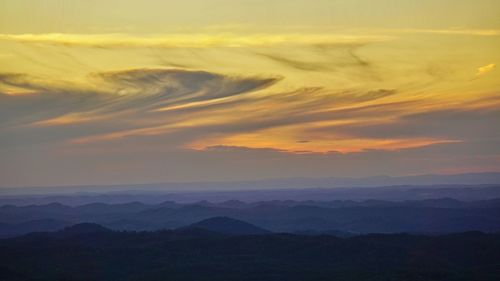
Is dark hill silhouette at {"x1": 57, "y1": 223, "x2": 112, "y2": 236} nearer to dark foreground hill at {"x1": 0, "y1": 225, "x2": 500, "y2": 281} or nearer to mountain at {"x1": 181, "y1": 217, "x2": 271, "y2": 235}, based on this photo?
dark foreground hill at {"x1": 0, "y1": 225, "x2": 500, "y2": 281}

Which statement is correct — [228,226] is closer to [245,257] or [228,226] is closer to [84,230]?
[84,230]

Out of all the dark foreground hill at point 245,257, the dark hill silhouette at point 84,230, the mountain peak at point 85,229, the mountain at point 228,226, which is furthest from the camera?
the mountain at point 228,226

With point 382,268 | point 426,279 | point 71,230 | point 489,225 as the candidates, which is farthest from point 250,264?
point 489,225

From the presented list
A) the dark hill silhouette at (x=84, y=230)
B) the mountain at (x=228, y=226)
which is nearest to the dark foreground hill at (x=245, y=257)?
the dark hill silhouette at (x=84, y=230)

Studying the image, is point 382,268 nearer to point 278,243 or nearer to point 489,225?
point 278,243

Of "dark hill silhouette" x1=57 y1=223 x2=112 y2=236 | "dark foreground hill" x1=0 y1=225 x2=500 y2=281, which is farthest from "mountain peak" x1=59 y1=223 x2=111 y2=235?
"dark foreground hill" x1=0 y1=225 x2=500 y2=281

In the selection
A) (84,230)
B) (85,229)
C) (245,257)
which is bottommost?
(245,257)

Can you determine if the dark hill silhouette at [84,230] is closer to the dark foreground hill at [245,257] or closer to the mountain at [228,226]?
the dark foreground hill at [245,257]

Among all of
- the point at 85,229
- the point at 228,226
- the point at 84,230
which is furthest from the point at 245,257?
the point at 228,226
